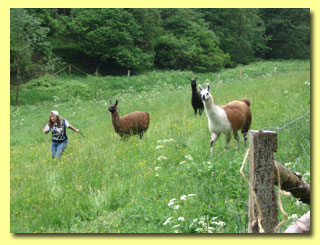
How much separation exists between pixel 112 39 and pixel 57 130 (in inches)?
89.0

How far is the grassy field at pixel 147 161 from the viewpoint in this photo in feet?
15.8

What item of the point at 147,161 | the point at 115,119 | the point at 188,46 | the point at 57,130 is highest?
the point at 188,46

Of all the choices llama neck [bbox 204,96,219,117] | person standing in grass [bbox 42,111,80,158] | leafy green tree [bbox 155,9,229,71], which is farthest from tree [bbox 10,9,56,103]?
llama neck [bbox 204,96,219,117]

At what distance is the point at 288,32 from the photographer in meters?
6.60

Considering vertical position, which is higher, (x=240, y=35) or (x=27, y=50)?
(x=240, y=35)

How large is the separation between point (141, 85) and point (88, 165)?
2171mm

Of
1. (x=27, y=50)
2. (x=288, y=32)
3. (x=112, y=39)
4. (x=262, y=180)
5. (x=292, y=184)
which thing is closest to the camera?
(x=262, y=180)

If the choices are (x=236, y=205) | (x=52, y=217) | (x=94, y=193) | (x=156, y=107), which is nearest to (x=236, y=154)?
(x=236, y=205)

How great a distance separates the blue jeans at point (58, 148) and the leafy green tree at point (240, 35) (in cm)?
389

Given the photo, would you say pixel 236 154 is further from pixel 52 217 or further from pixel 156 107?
pixel 156 107

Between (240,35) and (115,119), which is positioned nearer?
(240,35)

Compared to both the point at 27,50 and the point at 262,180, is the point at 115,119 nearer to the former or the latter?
the point at 27,50

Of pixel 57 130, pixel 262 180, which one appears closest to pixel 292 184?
pixel 262 180

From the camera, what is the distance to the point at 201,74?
7.59 meters
